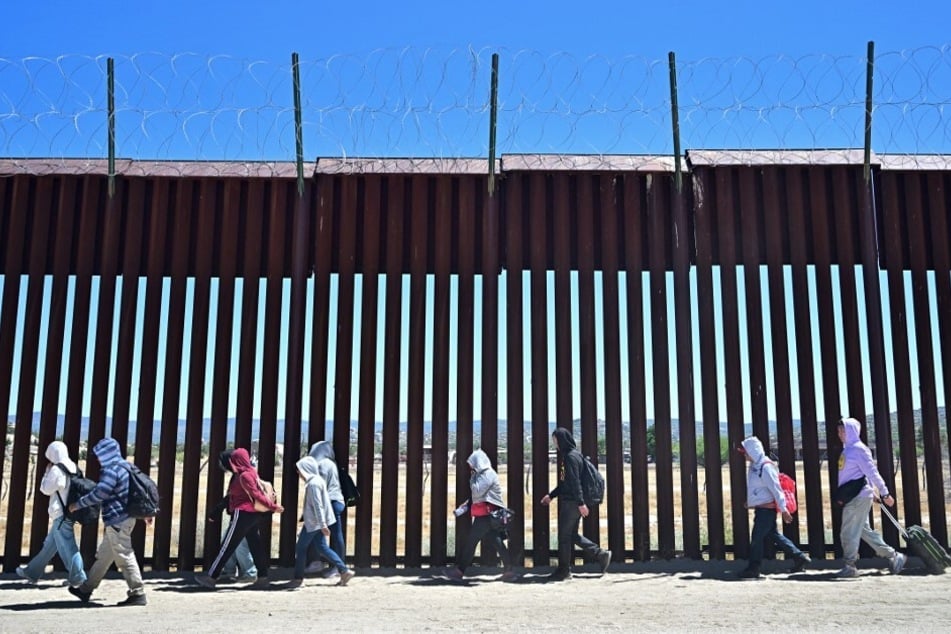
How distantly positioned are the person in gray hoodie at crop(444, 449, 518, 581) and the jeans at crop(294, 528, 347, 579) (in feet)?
3.78

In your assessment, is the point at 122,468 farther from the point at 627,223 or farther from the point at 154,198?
the point at 627,223

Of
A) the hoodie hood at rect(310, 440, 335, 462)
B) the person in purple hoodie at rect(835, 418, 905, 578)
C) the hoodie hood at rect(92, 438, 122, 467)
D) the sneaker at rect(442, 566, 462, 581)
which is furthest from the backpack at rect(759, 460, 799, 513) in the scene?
the hoodie hood at rect(92, 438, 122, 467)

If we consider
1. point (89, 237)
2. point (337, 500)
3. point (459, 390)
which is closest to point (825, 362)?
point (459, 390)

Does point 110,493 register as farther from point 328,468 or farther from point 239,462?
point 328,468

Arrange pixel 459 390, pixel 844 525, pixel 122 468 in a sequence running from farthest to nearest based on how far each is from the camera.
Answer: pixel 459 390 → pixel 844 525 → pixel 122 468

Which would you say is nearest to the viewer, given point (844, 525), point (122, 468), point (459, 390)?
point (122, 468)

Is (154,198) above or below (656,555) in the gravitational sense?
above

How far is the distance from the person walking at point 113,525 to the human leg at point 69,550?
17.9 inches

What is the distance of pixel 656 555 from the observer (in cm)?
948

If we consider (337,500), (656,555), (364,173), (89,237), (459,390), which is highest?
(364,173)

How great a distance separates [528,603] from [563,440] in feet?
5.90

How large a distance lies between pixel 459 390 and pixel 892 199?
532cm

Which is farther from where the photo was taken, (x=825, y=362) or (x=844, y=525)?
(x=825, y=362)

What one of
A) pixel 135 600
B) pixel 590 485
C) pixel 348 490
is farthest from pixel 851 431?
pixel 135 600
